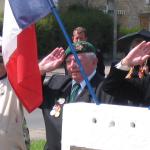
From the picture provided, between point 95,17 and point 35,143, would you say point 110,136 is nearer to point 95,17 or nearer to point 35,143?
point 35,143

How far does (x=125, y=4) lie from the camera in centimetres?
5375

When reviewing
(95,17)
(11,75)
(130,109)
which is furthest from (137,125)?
(95,17)

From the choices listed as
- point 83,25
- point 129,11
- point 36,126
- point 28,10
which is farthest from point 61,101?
point 129,11

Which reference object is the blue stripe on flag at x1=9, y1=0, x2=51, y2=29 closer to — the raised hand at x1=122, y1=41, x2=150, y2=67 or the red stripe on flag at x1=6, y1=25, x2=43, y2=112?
the red stripe on flag at x1=6, y1=25, x2=43, y2=112

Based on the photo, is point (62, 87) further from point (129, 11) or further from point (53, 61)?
point (129, 11)

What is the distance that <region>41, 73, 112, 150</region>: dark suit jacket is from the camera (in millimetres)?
4109

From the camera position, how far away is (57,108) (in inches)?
164

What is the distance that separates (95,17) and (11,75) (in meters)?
30.2

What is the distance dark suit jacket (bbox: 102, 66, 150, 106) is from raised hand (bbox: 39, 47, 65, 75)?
43cm

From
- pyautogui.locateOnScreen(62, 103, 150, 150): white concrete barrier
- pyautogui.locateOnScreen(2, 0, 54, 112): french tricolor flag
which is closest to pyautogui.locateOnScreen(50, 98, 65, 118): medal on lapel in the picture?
pyautogui.locateOnScreen(2, 0, 54, 112): french tricolor flag

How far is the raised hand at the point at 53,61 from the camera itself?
4207 mm

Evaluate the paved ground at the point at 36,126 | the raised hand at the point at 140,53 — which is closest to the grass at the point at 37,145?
the paved ground at the point at 36,126

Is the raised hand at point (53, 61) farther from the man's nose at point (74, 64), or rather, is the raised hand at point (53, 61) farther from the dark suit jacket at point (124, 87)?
the dark suit jacket at point (124, 87)

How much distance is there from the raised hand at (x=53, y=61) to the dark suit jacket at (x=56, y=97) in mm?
136
